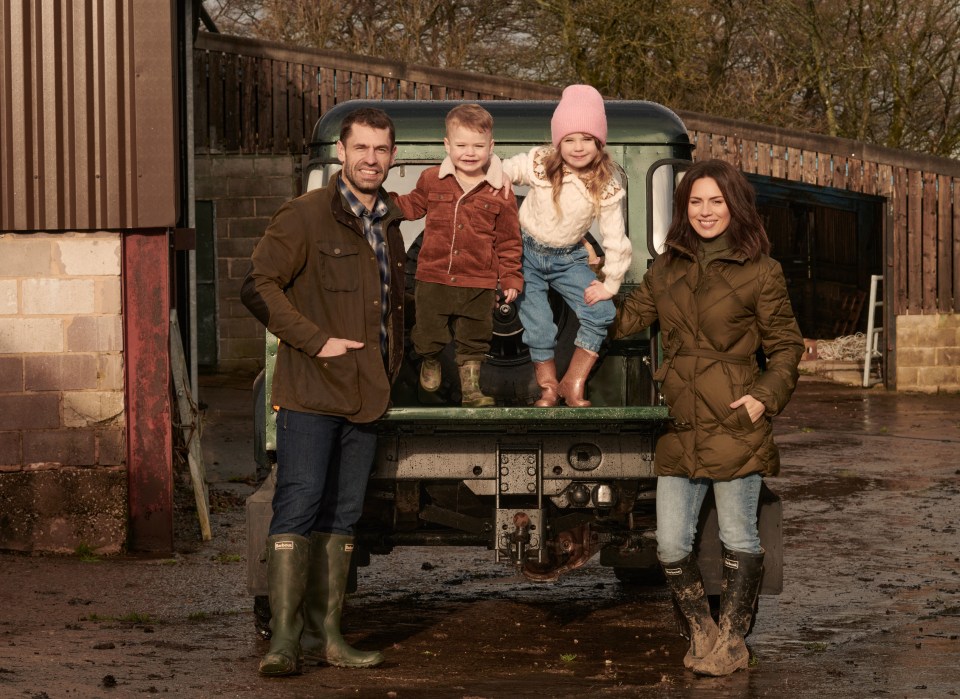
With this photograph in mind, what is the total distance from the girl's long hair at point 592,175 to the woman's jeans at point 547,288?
232mm

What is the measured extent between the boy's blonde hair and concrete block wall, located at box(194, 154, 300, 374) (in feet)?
45.5

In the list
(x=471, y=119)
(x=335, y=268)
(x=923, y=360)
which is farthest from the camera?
(x=923, y=360)

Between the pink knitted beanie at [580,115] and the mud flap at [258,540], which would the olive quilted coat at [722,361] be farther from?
the mud flap at [258,540]

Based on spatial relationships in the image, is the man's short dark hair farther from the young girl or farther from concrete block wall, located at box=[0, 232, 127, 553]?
concrete block wall, located at box=[0, 232, 127, 553]

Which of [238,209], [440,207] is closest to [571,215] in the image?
[440,207]

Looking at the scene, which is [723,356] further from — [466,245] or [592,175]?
[466,245]

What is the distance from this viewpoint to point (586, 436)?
6543 mm

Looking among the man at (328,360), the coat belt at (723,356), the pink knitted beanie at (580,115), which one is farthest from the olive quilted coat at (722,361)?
the man at (328,360)

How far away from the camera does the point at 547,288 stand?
674 centimetres

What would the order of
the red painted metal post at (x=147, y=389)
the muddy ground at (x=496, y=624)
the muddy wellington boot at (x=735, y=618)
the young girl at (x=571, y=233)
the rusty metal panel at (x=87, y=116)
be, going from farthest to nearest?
the red painted metal post at (x=147, y=389)
the rusty metal panel at (x=87, y=116)
the young girl at (x=571, y=233)
the muddy wellington boot at (x=735, y=618)
the muddy ground at (x=496, y=624)

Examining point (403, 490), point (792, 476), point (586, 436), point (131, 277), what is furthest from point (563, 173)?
point (792, 476)

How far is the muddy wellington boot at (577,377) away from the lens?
21.6ft

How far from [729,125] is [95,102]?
11.8 metres

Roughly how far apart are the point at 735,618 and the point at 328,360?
1.86 meters
